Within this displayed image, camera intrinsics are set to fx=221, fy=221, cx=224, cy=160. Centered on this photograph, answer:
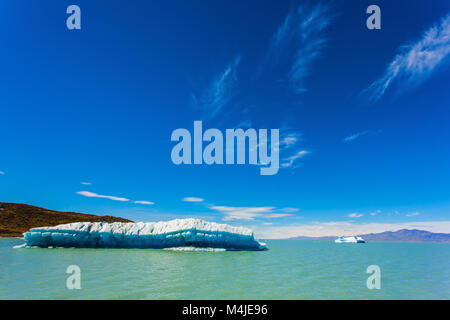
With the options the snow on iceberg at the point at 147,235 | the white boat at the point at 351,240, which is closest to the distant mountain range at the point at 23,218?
the snow on iceberg at the point at 147,235

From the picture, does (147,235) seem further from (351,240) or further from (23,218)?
(351,240)

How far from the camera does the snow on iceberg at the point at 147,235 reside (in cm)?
2847

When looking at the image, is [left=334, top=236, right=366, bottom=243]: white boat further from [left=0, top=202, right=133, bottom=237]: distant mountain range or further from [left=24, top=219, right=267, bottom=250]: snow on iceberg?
[left=0, top=202, right=133, bottom=237]: distant mountain range

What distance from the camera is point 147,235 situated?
99.9ft

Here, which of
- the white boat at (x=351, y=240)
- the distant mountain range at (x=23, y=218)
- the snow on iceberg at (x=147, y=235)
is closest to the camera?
the snow on iceberg at (x=147, y=235)

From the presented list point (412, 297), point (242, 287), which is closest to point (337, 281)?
point (412, 297)

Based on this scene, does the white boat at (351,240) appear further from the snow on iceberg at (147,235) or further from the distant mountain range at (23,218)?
the distant mountain range at (23,218)

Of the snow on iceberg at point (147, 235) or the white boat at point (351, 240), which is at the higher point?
the snow on iceberg at point (147, 235)

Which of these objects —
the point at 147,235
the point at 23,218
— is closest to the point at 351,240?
the point at 147,235

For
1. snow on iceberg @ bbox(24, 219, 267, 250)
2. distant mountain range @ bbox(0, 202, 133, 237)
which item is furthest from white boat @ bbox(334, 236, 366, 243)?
distant mountain range @ bbox(0, 202, 133, 237)

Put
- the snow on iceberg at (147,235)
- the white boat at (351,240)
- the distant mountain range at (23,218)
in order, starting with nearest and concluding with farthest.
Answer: the snow on iceberg at (147,235) → the distant mountain range at (23,218) → the white boat at (351,240)

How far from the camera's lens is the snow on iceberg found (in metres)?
28.5

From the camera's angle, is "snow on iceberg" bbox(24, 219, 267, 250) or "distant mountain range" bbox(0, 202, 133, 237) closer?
"snow on iceberg" bbox(24, 219, 267, 250)
